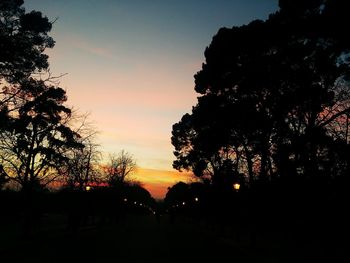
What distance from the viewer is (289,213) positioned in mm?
32625

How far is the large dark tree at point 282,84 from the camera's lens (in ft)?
71.0

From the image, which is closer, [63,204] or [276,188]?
[276,188]

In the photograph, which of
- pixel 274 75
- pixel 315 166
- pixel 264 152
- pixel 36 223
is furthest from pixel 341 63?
pixel 36 223

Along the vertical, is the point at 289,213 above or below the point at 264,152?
below

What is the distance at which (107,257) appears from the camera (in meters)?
18.0

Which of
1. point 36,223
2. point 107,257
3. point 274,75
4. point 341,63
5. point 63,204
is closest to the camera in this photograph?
point 107,257

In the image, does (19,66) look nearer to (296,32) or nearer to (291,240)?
(296,32)

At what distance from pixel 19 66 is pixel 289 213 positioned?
23134 millimetres

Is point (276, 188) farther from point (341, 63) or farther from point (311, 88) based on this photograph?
point (341, 63)

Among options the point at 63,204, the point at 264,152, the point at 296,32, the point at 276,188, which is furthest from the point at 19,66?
the point at 63,204

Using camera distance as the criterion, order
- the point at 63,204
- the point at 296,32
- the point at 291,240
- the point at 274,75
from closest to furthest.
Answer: the point at 296,32 → the point at 274,75 → the point at 291,240 → the point at 63,204

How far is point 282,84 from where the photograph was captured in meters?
26.1

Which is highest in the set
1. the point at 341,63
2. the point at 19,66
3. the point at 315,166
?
the point at 341,63

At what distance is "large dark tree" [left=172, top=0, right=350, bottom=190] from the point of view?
2164 centimetres
